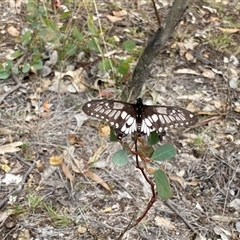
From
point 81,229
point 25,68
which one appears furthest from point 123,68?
point 81,229

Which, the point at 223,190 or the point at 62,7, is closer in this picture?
the point at 223,190

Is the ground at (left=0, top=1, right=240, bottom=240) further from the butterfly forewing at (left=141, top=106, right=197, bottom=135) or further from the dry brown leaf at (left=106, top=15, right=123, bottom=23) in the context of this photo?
the butterfly forewing at (left=141, top=106, right=197, bottom=135)

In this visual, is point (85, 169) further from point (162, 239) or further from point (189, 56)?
point (189, 56)

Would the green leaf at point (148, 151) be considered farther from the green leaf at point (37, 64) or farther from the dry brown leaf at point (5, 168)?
the green leaf at point (37, 64)

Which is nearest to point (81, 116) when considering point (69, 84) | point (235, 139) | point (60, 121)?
point (60, 121)

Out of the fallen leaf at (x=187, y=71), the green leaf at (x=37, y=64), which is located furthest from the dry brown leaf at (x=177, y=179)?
the green leaf at (x=37, y=64)

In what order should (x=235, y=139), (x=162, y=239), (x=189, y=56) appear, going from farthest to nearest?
(x=189, y=56)
(x=235, y=139)
(x=162, y=239)

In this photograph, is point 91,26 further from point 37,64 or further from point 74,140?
point 74,140
